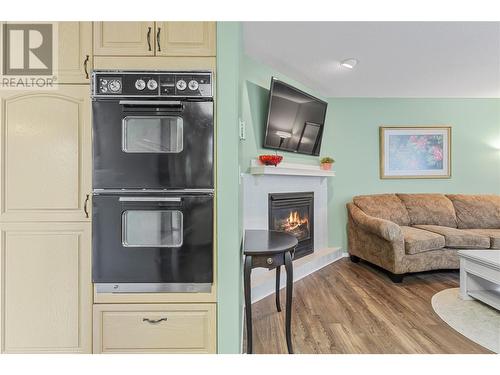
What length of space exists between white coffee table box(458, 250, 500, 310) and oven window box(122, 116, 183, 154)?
8.73 ft

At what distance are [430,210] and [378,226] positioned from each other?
4.17 ft

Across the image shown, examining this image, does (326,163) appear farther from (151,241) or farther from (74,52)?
(74,52)

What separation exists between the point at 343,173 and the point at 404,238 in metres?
1.32

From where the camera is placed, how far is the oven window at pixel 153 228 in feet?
4.52

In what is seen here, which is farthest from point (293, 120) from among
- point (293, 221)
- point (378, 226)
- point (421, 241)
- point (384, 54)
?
point (421, 241)

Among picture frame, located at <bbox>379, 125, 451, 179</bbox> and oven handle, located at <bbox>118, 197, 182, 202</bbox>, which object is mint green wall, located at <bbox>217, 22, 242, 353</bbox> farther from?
picture frame, located at <bbox>379, 125, 451, 179</bbox>

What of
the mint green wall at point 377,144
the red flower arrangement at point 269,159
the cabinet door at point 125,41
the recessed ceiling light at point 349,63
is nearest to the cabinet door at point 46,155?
the cabinet door at point 125,41

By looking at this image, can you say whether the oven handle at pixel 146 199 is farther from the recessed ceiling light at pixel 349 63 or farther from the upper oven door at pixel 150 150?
the recessed ceiling light at pixel 349 63

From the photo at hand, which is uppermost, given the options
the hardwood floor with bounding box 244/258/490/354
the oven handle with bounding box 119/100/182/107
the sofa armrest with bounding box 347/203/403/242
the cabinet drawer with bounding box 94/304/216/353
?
the oven handle with bounding box 119/100/182/107

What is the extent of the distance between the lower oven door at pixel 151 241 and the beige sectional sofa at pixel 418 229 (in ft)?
7.73

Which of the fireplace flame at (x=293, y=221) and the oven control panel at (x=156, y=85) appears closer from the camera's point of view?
the oven control panel at (x=156, y=85)

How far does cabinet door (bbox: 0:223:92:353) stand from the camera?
56.3 inches

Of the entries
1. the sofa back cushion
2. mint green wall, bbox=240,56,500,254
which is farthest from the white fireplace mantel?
the sofa back cushion

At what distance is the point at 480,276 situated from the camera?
2295 millimetres
